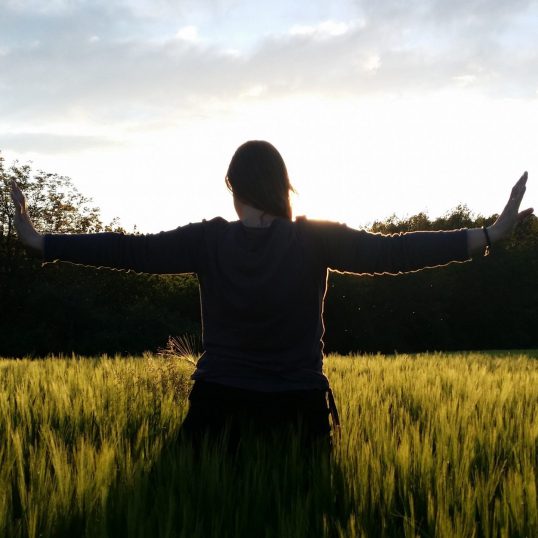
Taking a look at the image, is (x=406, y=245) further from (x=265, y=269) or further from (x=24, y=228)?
(x=24, y=228)

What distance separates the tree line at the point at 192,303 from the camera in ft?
66.4

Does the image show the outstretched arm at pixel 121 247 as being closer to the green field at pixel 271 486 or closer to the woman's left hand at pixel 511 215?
the green field at pixel 271 486

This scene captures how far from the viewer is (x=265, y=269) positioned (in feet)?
8.17

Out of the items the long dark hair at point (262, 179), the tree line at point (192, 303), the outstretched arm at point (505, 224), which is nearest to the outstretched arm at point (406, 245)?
the outstretched arm at point (505, 224)

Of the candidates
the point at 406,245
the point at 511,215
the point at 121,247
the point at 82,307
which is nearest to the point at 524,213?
the point at 511,215

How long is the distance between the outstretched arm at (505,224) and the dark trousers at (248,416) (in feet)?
2.81

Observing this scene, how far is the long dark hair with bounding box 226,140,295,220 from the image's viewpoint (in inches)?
100

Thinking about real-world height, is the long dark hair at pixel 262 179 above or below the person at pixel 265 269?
above

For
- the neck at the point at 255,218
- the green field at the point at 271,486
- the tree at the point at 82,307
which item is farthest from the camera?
the tree at the point at 82,307

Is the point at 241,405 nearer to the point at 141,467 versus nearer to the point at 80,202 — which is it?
the point at 141,467

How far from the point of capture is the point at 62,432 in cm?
295

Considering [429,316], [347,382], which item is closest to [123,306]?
[429,316]

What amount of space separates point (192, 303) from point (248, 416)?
20.4 meters

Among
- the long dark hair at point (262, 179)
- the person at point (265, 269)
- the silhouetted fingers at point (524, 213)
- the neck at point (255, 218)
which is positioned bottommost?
the person at point (265, 269)
